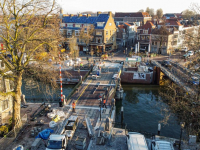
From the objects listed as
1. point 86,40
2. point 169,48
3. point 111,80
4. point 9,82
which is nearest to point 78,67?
point 111,80

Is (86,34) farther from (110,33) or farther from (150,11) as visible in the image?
(150,11)

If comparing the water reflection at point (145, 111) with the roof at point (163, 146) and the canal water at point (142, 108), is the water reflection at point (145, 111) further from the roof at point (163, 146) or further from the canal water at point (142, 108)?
the roof at point (163, 146)

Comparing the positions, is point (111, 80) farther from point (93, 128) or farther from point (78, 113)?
point (93, 128)

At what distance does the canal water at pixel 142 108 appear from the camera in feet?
77.2

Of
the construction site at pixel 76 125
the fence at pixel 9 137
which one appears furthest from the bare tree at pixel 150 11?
the fence at pixel 9 137

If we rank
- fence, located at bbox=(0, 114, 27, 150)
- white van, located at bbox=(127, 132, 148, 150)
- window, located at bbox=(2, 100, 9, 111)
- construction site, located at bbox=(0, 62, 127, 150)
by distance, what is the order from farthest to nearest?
window, located at bbox=(2, 100, 9, 111) → construction site, located at bbox=(0, 62, 127, 150) → fence, located at bbox=(0, 114, 27, 150) → white van, located at bbox=(127, 132, 148, 150)

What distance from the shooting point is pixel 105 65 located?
45188 mm

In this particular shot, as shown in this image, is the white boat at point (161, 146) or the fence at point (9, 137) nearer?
the white boat at point (161, 146)

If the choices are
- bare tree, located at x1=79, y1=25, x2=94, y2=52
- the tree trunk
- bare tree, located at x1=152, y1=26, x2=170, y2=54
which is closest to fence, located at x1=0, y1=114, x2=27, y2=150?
the tree trunk

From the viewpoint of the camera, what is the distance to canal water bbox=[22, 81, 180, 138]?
23530mm

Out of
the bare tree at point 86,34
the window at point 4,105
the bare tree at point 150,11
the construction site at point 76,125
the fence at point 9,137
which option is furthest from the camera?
the bare tree at point 150,11

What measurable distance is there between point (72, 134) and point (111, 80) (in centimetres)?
1831

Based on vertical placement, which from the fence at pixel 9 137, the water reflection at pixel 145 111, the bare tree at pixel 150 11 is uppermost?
the bare tree at pixel 150 11

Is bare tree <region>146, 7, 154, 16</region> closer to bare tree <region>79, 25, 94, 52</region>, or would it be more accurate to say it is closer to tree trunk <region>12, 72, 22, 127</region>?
bare tree <region>79, 25, 94, 52</region>
